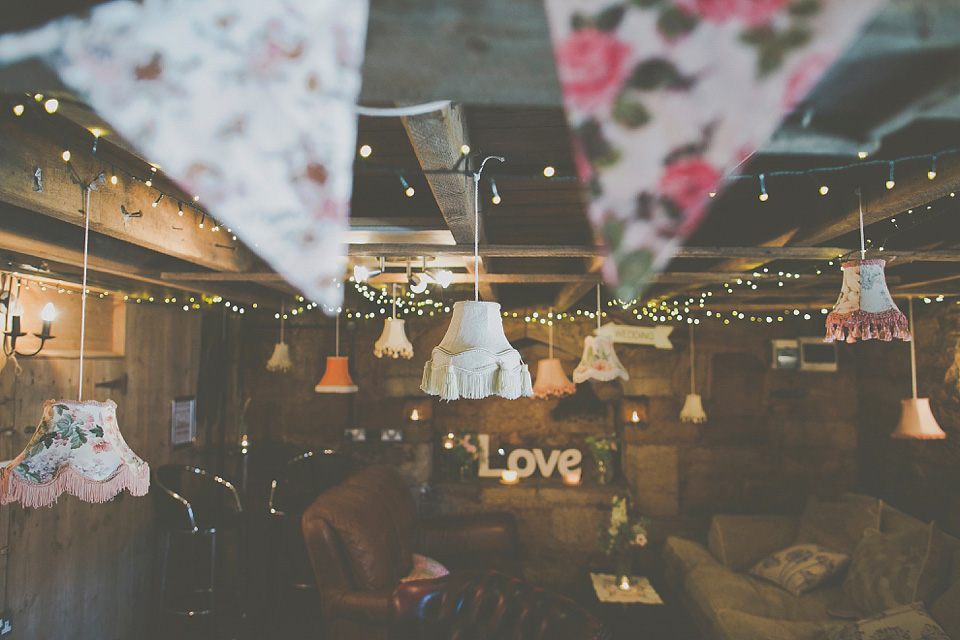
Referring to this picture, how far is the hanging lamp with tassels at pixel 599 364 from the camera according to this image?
3.43m

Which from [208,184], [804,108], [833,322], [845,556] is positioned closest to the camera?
[804,108]

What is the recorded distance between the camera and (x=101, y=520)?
139 inches

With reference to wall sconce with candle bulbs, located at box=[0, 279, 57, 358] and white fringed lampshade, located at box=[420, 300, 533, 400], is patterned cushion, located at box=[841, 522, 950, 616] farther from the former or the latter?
wall sconce with candle bulbs, located at box=[0, 279, 57, 358]

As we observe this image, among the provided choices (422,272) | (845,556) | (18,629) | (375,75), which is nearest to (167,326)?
(18,629)

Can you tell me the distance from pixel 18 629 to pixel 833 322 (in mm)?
3998

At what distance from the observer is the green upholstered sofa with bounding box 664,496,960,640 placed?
3.12 m

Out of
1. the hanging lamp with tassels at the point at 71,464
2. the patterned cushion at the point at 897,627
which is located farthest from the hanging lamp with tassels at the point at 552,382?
the hanging lamp with tassels at the point at 71,464

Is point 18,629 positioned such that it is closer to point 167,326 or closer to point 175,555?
point 175,555

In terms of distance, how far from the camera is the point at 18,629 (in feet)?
9.37

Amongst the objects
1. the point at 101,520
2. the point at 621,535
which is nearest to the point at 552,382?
the point at 621,535

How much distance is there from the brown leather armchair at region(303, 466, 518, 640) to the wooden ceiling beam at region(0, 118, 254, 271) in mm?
1570

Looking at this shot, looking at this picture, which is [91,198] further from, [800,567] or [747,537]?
[747,537]

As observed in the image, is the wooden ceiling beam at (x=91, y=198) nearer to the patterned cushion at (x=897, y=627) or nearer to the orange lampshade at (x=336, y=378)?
the orange lampshade at (x=336, y=378)

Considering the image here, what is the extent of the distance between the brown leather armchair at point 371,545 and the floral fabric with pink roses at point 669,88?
2.87 m
